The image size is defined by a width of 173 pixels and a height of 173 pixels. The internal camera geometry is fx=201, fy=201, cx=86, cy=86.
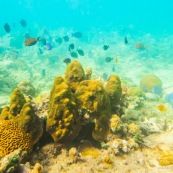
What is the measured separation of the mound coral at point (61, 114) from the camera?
3561 millimetres

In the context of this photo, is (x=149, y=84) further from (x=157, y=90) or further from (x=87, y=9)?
(x=87, y=9)

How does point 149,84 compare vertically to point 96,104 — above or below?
above

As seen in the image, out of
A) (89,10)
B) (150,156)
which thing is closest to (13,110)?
(150,156)

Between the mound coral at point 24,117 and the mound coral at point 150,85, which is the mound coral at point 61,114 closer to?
the mound coral at point 24,117

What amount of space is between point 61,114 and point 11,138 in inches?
35.8

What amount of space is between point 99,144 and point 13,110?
1.95 meters

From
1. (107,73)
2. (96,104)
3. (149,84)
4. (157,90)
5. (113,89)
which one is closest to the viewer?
(96,104)

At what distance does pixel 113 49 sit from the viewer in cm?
2542

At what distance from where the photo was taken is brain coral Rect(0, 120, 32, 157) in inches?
126

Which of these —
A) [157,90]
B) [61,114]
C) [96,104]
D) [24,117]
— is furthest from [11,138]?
[157,90]

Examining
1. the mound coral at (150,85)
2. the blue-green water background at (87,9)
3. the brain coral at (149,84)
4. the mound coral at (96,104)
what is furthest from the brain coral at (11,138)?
the blue-green water background at (87,9)

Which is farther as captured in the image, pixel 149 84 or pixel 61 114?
pixel 149 84

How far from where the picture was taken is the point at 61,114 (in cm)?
359

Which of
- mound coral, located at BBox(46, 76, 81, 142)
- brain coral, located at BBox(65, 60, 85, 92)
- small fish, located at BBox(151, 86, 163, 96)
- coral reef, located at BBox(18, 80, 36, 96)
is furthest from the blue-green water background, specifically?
mound coral, located at BBox(46, 76, 81, 142)
